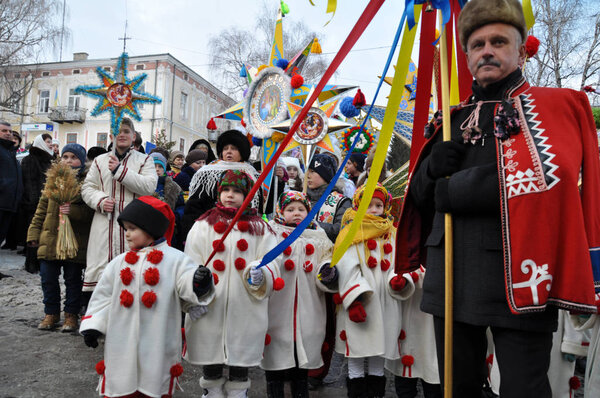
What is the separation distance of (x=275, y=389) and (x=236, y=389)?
0.33 meters

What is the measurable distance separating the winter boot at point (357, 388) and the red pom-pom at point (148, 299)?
4.89 feet

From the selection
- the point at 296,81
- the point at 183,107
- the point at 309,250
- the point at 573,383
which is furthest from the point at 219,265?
the point at 183,107

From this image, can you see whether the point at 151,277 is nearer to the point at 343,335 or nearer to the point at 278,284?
the point at 278,284

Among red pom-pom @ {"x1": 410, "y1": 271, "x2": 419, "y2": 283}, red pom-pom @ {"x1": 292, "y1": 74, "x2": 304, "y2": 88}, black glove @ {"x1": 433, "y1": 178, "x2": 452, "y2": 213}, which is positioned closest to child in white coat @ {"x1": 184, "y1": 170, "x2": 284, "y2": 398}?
red pom-pom @ {"x1": 410, "y1": 271, "x2": 419, "y2": 283}

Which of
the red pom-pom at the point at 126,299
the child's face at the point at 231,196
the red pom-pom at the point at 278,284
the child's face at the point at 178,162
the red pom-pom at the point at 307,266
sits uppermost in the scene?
the child's face at the point at 178,162

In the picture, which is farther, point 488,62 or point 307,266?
point 307,266

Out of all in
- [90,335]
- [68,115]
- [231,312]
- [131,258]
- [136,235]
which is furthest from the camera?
[68,115]

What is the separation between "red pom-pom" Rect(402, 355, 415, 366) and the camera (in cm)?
322

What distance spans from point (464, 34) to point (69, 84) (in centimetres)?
3538

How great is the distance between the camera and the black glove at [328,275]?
10.5ft

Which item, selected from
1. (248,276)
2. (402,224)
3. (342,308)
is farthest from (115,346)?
(402,224)

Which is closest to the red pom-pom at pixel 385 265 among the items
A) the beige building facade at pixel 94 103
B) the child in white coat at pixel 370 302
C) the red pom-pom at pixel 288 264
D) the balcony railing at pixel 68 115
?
the child in white coat at pixel 370 302

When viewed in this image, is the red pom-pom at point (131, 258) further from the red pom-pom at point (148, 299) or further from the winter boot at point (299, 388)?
the winter boot at point (299, 388)

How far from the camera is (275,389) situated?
3.25m
